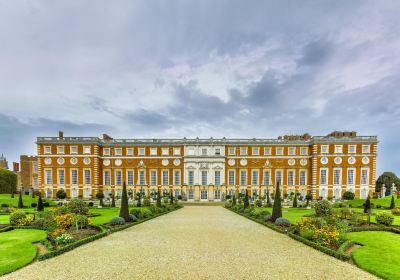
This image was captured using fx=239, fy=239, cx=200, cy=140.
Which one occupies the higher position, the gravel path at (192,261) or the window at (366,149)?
the window at (366,149)

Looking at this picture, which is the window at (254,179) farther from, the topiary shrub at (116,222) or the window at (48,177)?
the window at (48,177)

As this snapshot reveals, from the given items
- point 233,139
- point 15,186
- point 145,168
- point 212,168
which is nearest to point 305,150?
point 233,139

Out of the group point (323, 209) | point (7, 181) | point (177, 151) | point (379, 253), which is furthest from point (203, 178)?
point (7, 181)

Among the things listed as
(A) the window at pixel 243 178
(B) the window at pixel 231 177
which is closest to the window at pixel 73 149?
(B) the window at pixel 231 177

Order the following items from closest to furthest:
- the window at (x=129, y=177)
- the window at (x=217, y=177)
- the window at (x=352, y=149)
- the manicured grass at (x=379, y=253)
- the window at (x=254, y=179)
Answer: the manicured grass at (x=379, y=253) < the window at (x=352, y=149) < the window at (x=254, y=179) < the window at (x=217, y=177) < the window at (x=129, y=177)

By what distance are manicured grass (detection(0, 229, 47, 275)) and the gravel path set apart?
604 mm

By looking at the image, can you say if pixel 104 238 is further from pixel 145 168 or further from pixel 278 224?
pixel 145 168

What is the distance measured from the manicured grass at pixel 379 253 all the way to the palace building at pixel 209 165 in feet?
101

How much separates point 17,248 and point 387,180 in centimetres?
7341

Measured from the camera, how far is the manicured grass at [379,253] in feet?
25.7

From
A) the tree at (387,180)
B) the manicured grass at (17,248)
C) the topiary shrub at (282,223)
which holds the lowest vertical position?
the tree at (387,180)

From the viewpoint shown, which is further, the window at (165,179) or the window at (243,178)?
the window at (165,179)

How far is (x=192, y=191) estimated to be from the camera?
4481cm

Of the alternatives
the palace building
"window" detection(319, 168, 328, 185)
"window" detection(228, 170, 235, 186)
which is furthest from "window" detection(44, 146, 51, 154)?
"window" detection(319, 168, 328, 185)
